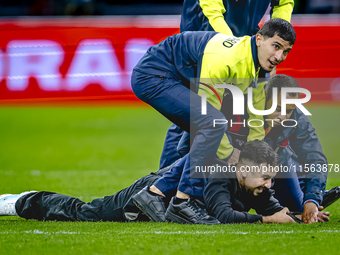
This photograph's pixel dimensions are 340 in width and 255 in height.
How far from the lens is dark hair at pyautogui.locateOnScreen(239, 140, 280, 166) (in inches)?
147

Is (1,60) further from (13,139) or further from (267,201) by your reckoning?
(267,201)

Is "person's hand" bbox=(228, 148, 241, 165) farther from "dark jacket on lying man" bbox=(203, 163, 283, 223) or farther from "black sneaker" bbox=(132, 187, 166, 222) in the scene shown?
"black sneaker" bbox=(132, 187, 166, 222)

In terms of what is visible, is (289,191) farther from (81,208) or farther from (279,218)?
(81,208)

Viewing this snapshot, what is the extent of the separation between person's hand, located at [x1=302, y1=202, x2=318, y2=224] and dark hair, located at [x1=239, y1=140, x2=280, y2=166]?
1.16ft

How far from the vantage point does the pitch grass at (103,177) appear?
10.3 feet

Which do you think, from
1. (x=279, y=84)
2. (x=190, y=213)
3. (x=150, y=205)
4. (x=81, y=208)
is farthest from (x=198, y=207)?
(x=279, y=84)

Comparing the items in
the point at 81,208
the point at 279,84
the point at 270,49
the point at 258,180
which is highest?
the point at 270,49

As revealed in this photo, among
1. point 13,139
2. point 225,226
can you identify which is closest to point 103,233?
point 225,226

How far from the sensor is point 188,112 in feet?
12.7

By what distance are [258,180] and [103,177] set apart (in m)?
2.77

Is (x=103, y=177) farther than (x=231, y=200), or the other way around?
(x=103, y=177)

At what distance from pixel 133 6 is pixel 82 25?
1.67m

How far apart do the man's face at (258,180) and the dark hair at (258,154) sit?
1.7 inches

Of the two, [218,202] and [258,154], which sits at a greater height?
[258,154]
